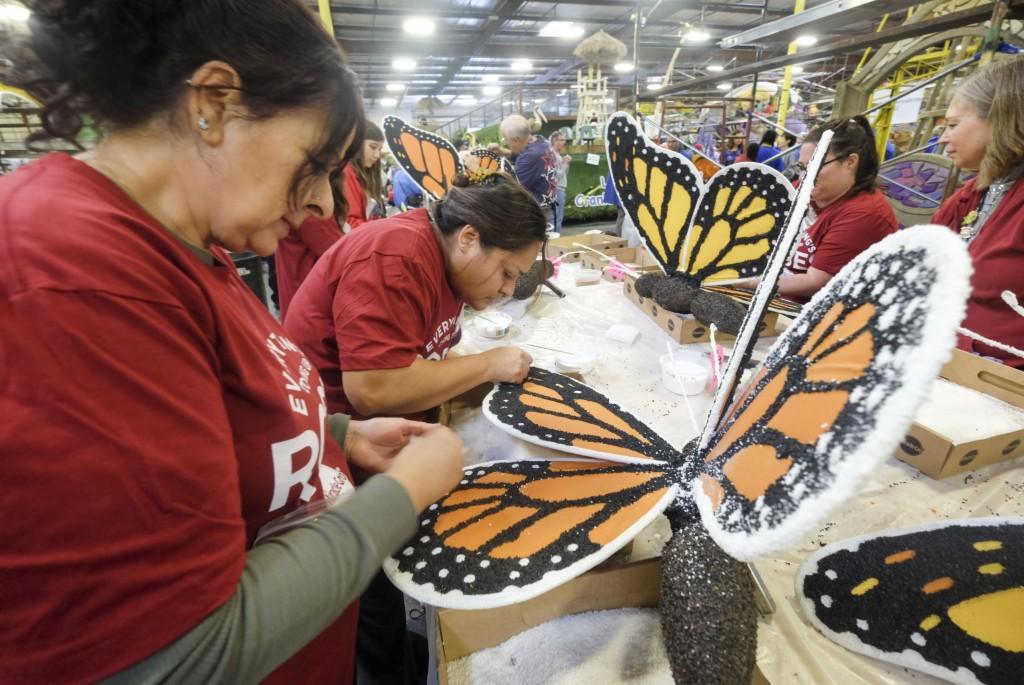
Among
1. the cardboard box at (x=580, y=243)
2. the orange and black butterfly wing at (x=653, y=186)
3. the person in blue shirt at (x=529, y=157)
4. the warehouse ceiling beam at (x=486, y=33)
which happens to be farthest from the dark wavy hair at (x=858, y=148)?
the warehouse ceiling beam at (x=486, y=33)

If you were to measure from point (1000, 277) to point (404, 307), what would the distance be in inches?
60.4

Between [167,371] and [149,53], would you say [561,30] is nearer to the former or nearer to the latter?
[149,53]

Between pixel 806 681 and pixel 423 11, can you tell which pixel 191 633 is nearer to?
pixel 806 681

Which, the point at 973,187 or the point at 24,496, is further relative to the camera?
the point at 973,187

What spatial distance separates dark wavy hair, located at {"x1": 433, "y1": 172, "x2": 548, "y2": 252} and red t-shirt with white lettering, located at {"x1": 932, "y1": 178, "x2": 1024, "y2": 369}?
44.7 inches

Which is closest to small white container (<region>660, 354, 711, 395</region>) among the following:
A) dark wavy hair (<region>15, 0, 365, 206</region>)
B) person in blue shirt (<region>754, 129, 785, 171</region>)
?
dark wavy hair (<region>15, 0, 365, 206</region>)

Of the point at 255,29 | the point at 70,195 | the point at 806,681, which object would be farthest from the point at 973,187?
the point at 70,195

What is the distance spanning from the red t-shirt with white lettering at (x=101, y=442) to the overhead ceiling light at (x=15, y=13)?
160mm

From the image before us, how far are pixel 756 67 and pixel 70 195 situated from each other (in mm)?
2191

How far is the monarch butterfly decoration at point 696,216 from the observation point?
1.30 metres

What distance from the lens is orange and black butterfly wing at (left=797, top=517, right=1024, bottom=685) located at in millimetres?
513

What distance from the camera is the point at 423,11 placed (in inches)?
270

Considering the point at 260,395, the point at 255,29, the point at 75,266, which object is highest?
the point at 255,29

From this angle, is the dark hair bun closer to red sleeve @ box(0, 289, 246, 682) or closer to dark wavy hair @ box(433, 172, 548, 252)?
red sleeve @ box(0, 289, 246, 682)
